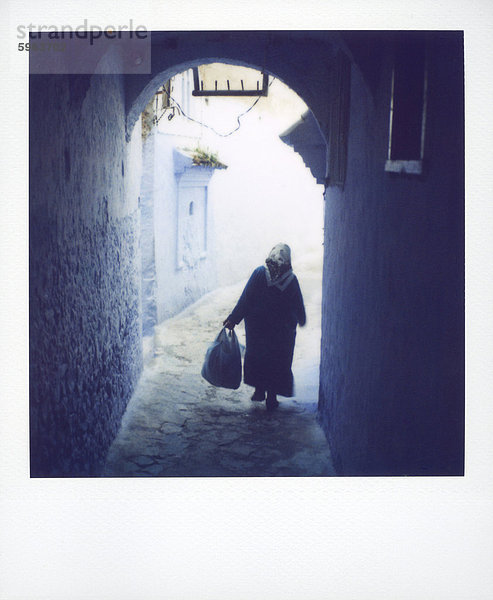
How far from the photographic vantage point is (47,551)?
3010 millimetres

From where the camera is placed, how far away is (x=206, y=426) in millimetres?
4395

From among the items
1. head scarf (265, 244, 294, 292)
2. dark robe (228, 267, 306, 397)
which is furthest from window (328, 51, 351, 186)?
dark robe (228, 267, 306, 397)

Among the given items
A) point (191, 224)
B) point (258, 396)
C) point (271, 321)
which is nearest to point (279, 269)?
point (271, 321)

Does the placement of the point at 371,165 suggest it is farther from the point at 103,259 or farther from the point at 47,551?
the point at 47,551

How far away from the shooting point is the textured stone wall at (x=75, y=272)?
287 cm

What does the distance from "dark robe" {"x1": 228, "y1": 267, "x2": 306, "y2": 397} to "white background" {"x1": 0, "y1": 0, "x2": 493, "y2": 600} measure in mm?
2042

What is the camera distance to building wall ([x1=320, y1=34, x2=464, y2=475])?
7.69 ft

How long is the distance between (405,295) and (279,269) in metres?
2.36

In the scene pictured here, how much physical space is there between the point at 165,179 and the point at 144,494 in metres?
5.71

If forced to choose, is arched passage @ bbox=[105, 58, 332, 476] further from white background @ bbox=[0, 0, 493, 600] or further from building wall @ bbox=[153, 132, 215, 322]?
white background @ bbox=[0, 0, 493, 600]

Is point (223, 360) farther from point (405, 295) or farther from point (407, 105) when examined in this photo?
point (407, 105)

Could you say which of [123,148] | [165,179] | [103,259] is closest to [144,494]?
[103,259]

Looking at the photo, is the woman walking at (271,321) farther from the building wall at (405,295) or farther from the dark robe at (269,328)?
the building wall at (405,295)

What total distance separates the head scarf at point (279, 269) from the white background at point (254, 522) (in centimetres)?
212
